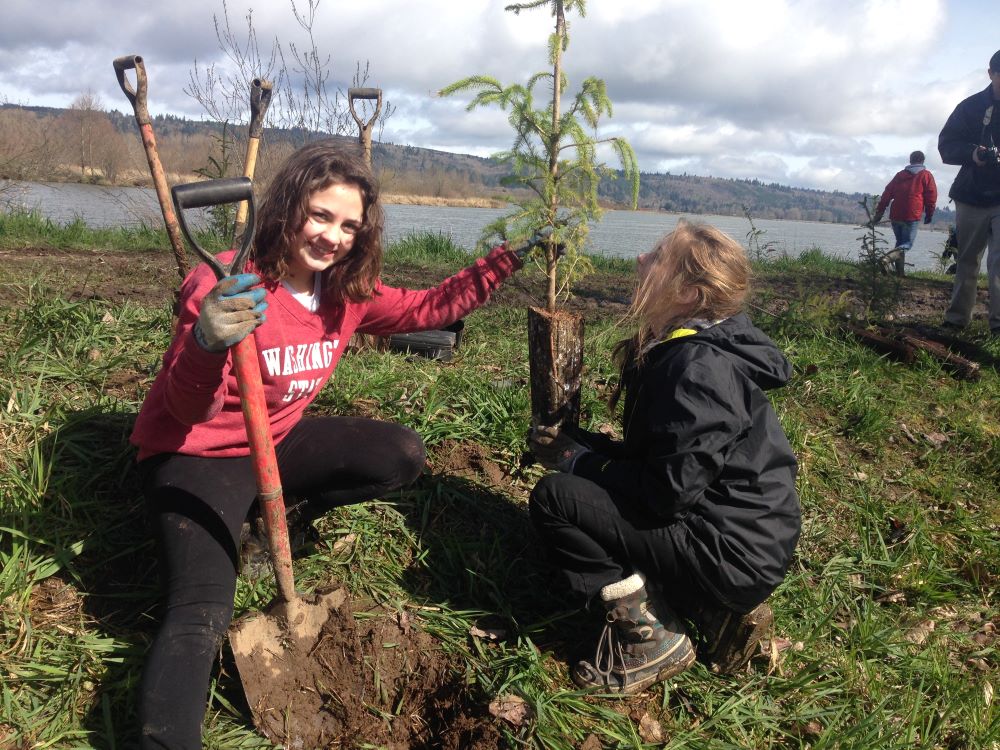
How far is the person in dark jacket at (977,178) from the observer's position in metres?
5.93

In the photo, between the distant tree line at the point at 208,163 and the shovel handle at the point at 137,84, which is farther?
the distant tree line at the point at 208,163

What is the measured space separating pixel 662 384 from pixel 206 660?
152 centimetres

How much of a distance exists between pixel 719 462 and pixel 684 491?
135 millimetres

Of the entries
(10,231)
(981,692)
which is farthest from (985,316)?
(10,231)

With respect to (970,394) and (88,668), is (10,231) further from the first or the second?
(970,394)

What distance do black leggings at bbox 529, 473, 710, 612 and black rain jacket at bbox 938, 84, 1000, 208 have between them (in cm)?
563

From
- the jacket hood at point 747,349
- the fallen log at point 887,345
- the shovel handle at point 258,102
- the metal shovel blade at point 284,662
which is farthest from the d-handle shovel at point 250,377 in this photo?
the fallen log at point 887,345

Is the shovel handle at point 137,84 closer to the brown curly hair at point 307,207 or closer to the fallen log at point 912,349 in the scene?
the brown curly hair at point 307,207

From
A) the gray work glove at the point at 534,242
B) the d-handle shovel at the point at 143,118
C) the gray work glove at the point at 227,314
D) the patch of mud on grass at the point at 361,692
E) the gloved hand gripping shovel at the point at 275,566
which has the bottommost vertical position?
the patch of mud on grass at the point at 361,692

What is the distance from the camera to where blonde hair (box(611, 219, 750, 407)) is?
2.21 meters

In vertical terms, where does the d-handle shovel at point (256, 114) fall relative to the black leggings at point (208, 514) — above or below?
above

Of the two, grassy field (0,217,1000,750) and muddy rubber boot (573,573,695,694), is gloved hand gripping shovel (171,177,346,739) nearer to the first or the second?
grassy field (0,217,1000,750)

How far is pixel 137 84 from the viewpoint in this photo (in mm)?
3578

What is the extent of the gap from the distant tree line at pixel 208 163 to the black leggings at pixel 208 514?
1222 mm
